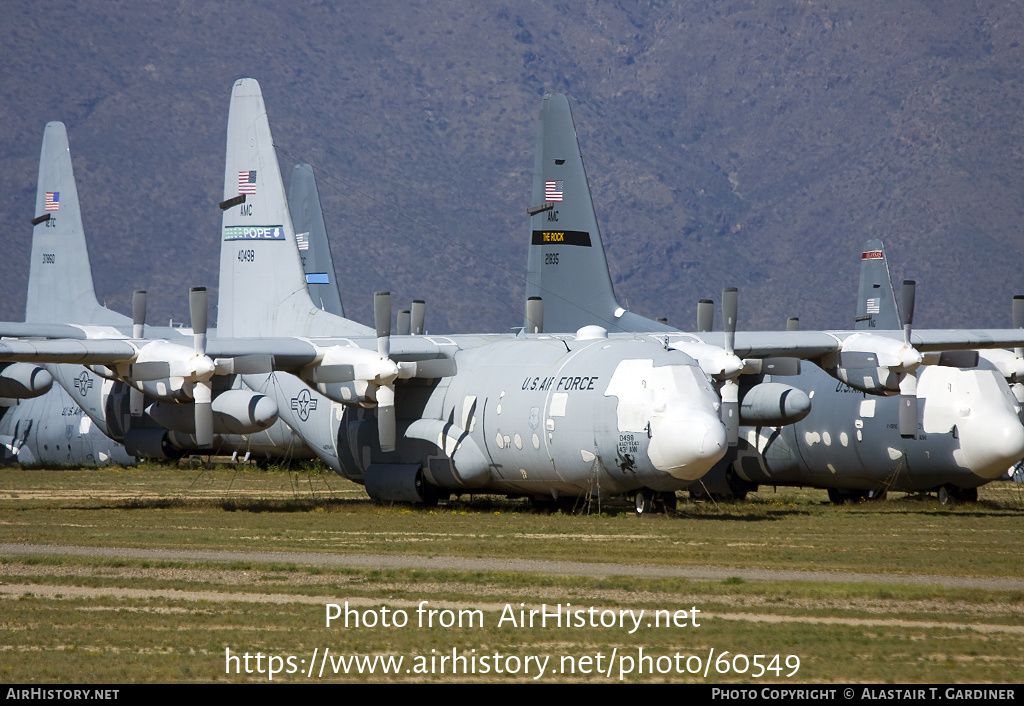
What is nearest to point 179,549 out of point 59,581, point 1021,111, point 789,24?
point 59,581

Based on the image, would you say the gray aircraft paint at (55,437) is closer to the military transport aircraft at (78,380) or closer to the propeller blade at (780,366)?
the military transport aircraft at (78,380)

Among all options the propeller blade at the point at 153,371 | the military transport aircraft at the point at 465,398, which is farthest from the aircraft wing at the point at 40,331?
the propeller blade at the point at 153,371

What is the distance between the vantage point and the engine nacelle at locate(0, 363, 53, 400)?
3297 centimetres

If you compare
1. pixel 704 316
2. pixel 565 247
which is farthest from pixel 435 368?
pixel 565 247

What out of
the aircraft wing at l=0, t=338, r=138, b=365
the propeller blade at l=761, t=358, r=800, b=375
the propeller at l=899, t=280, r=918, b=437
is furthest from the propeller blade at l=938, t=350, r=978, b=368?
the aircraft wing at l=0, t=338, r=138, b=365

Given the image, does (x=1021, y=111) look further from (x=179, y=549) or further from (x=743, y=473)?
(x=179, y=549)

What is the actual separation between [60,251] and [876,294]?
2808 centimetres

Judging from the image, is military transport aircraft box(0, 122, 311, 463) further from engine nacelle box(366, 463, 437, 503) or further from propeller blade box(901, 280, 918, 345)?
propeller blade box(901, 280, 918, 345)

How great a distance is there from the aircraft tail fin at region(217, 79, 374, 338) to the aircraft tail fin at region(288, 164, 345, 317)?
15.5 m

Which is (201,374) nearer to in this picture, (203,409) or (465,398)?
(203,409)

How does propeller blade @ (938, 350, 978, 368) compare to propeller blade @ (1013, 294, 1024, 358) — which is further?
propeller blade @ (1013, 294, 1024, 358)

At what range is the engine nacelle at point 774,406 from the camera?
2792 cm

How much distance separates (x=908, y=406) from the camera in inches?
1038

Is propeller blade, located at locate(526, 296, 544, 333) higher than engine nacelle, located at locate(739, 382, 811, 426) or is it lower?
higher
